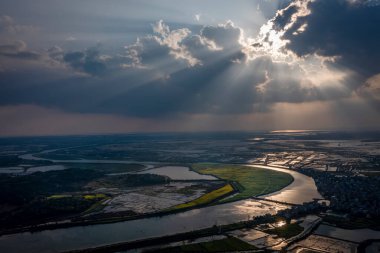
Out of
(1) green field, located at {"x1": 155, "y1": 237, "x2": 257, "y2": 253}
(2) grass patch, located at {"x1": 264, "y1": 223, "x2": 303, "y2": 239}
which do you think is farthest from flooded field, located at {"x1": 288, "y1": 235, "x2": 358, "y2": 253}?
(1) green field, located at {"x1": 155, "y1": 237, "x2": 257, "y2": 253}

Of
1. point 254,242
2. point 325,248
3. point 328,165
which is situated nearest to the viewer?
point 325,248

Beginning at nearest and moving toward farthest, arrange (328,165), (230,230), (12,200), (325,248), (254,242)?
(325,248) < (254,242) < (230,230) < (12,200) < (328,165)

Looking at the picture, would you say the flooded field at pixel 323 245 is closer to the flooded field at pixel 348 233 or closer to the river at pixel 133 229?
the flooded field at pixel 348 233

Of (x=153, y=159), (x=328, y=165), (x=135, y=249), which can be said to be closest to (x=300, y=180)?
(x=328, y=165)

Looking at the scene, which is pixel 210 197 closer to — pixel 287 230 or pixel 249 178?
pixel 249 178

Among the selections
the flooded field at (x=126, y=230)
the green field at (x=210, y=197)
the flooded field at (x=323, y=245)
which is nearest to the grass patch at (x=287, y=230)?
the flooded field at (x=323, y=245)

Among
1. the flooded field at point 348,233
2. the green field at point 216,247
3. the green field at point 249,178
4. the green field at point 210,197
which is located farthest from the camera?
the green field at point 249,178

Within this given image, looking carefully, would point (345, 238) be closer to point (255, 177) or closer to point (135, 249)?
point (135, 249)
